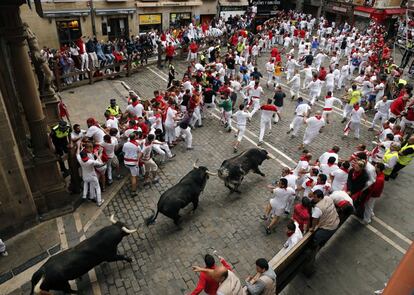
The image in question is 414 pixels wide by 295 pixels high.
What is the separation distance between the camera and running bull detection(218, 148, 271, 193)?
1020 centimetres

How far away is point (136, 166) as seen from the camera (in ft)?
34.0

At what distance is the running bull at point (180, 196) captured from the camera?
8664 millimetres

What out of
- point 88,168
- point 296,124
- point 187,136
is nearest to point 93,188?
point 88,168

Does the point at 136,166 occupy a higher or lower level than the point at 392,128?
lower

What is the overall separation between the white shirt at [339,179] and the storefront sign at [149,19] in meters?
23.4

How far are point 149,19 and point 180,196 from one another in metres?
23.2

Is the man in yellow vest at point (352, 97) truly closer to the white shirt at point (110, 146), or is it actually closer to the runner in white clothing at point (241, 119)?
the runner in white clothing at point (241, 119)

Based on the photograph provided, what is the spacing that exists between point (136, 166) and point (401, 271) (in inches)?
310

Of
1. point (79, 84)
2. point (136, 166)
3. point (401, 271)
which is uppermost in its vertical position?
point (401, 271)

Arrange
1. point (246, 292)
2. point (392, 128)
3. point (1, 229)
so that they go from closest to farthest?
point (246, 292) → point (1, 229) → point (392, 128)

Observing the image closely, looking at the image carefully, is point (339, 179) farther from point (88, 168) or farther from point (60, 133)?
point (60, 133)

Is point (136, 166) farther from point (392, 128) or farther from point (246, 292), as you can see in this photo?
point (392, 128)

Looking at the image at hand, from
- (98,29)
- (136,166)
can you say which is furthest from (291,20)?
(136,166)

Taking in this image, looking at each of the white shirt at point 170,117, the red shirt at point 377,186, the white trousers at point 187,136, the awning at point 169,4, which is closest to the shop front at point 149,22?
the awning at point 169,4
